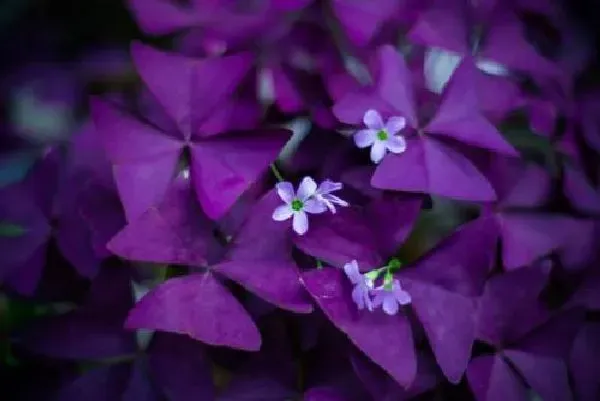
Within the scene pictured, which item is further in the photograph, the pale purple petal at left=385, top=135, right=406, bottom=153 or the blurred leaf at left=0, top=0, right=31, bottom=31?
the blurred leaf at left=0, top=0, right=31, bottom=31

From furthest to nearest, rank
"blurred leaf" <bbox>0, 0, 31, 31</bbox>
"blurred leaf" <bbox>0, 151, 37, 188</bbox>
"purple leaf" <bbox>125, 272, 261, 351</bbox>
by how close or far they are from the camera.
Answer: "blurred leaf" <bbox>0, 0, 31, 31</bbox> → "blurred leaf" <bbox>0, 151, 37, 188</bbox> → "purple leaf" <bbox>125, 272, 261, 351</bbox>

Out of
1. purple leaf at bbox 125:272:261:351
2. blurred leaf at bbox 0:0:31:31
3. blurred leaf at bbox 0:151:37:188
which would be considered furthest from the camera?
blurred leaf at bbox 0:0:31:31

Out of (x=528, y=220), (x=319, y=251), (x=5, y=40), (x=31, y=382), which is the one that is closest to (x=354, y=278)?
(x=319, y=251)

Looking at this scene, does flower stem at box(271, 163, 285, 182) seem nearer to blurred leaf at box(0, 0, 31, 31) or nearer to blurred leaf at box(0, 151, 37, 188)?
blurred leaf at box(0, 151, 37, 188)

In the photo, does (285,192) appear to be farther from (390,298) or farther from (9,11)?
(9,11)

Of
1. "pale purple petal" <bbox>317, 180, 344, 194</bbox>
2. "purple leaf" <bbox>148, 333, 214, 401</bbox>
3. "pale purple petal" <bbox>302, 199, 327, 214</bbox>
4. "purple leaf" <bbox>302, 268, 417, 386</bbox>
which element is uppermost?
"pale purple petal" <bbox>317, 180, 344, 194</bbox>

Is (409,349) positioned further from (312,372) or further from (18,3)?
(18,3)

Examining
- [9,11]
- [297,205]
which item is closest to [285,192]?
[297,205]

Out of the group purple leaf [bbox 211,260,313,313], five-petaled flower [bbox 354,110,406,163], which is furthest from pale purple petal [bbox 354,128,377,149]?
purple leaf [bbox 211,260,313,313]
